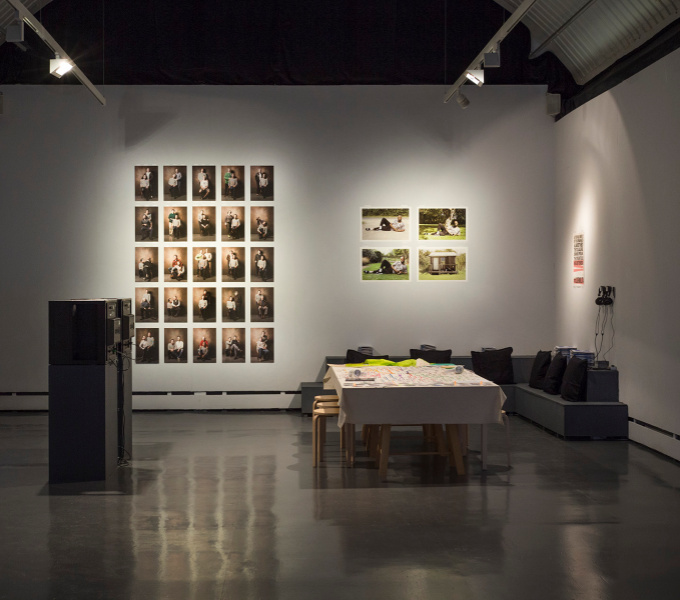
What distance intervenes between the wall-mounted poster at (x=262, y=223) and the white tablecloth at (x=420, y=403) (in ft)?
15.0

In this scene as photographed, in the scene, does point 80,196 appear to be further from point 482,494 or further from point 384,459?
point 482,494

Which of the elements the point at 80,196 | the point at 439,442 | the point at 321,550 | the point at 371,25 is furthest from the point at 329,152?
the point at 321,550

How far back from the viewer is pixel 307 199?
1130cm

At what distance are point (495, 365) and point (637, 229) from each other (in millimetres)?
2929

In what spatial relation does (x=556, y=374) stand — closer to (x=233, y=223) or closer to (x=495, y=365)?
(x=495, y=365)

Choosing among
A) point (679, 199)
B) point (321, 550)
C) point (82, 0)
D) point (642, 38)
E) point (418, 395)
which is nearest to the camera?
point (321, 550)

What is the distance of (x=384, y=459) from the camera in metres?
7.05

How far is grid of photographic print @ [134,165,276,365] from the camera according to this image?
36.8 ft

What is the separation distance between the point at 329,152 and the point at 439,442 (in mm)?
5001

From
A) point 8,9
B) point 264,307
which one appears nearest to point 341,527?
point 264,307

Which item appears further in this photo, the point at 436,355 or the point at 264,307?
the point at 264,307

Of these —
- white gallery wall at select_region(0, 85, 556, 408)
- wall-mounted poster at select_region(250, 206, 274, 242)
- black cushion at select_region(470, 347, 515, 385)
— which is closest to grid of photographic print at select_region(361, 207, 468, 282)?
white gallery wall at select_region(0, 85, 556, 408)

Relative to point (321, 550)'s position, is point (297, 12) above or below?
above

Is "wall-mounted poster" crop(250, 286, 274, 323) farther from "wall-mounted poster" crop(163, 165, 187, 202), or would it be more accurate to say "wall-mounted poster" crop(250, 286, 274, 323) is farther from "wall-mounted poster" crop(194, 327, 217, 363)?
"wall-mounted poster" crop(163, 165, 187, 202)
